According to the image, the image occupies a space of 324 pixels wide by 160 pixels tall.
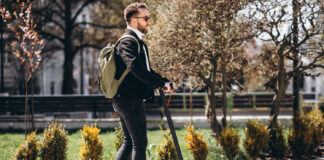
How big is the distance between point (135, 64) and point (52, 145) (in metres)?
2.41

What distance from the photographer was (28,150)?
15.4ft

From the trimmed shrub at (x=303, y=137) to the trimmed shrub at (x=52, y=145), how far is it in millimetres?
4306

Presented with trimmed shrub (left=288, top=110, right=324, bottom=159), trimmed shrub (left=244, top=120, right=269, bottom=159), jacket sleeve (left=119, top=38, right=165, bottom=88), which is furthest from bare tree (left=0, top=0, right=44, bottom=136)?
trimmed shrub (left=288, top=110, right=324, bottom=159)

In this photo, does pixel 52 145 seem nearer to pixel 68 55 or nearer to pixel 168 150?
pixel 168 150

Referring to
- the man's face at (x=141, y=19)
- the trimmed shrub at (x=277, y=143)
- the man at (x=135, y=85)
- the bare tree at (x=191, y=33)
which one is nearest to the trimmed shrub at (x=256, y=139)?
the trimmed shrub at (x=277, y=143)

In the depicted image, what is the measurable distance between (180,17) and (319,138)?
13.0ft

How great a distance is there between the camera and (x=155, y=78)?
3273 mm

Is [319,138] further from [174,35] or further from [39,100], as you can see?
[39,100]

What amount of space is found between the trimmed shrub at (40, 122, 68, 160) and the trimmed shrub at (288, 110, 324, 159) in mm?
4306

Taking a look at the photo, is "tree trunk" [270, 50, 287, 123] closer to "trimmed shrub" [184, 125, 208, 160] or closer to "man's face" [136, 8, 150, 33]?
"trimmed shrub" [184, 125, 208, 160]

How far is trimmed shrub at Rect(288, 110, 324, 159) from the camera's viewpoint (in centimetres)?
648

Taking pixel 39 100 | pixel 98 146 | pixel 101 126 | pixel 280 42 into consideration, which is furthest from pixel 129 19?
pixel 39 100

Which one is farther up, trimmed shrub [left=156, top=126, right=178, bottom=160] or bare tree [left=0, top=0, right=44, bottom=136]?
bare tree [left=0, top=0, right=44, bottom=136]

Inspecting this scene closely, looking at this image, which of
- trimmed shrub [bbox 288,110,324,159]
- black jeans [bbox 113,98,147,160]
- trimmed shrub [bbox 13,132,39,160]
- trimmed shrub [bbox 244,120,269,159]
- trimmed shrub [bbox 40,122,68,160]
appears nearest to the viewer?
black jeans [bbox 113,98,147,160]
